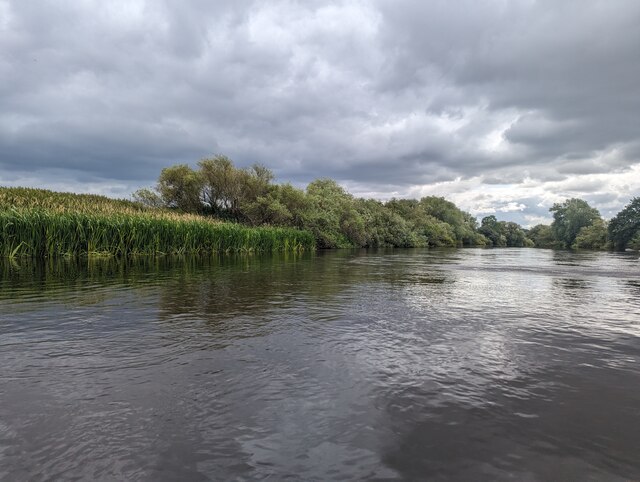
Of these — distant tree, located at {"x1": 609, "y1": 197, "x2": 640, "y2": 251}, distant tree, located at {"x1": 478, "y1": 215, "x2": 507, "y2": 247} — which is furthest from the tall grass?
distant tree, located at {"x1": 478, "y1": 215, "x2": 507, "y2": 247}

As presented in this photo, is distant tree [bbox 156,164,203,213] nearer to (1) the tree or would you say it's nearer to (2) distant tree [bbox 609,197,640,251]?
(2) distant tree [bbox 609,197,640,251]

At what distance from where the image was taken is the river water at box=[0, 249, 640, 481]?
8.93 feet

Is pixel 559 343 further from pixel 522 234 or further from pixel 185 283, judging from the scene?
pixel 522 234

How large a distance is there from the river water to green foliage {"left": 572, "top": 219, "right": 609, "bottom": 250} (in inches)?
4338

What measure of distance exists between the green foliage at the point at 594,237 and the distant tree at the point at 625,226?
14.8ft

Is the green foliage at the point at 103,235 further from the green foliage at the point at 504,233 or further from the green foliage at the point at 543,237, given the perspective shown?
the green foliage at the point at 504,233

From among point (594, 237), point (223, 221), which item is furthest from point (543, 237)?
point (223, 221)

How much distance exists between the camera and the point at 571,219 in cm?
12325

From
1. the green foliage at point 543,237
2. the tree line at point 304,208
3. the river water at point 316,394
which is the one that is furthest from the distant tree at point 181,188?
the green foliage at point 543,237

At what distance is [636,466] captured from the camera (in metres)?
2.68

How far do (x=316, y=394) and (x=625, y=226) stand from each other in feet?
350

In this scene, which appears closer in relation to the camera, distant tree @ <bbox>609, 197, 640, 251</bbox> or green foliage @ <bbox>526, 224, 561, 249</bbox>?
distant tree @ <bbox>609, 197, 640, 251</bbox>

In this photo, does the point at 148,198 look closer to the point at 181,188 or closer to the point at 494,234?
the point at 181,188

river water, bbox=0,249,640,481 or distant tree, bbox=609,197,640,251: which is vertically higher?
distant tree, bbox=609,197,640,251
